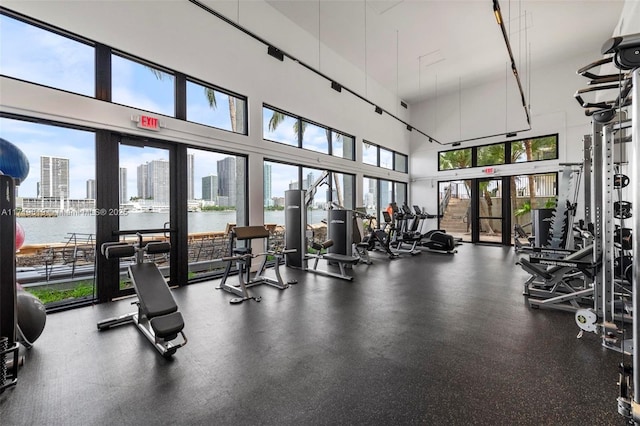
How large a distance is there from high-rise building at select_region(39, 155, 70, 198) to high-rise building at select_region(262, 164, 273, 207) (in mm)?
3362

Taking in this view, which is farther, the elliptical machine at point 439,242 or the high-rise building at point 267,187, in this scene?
the elliptical machine at point 439,242

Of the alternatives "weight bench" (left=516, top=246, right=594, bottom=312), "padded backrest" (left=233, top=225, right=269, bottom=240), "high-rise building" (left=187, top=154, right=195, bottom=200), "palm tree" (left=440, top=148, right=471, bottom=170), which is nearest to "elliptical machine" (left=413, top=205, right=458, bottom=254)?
"palm tree" (left=440, top=148, right=471, bottom=170)

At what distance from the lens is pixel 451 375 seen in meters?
2.27

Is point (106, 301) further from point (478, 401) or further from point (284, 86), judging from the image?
point (284, 86)

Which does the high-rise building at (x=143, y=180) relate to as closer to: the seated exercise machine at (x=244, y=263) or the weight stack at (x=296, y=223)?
the seated exercise machine at (x=244, y=263)

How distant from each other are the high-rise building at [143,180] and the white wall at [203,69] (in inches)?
22.4

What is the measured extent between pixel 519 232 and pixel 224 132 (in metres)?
8.66

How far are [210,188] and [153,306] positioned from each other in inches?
129

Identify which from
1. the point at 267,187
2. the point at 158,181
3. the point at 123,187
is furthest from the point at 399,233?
the point at 123,187

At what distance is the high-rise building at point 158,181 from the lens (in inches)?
186

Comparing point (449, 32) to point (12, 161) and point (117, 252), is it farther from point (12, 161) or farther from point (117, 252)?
point (12, 161)

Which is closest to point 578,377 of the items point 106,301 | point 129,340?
point 129,340

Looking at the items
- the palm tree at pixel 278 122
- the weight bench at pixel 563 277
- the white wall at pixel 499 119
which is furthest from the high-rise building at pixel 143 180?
the white wall at pixel 499 119

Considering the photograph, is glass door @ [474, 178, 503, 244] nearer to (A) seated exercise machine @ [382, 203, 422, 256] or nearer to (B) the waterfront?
(A) seated exercise machine @ [382, 203, 422, 256]
